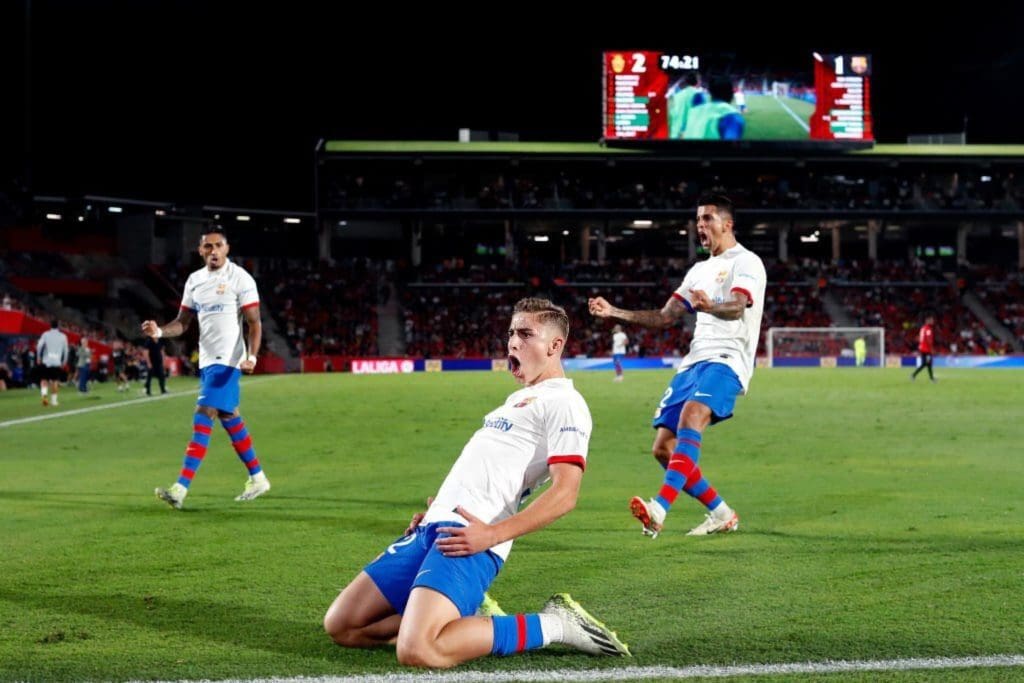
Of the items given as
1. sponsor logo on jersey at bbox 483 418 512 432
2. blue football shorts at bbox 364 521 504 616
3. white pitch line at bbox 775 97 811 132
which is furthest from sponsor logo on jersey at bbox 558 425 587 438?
white pitch line at bbox 775 97 811 132

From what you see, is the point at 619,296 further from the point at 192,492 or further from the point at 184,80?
the point at 192,492

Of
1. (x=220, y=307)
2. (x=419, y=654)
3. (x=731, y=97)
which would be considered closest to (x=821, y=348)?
(x=731, y=97)

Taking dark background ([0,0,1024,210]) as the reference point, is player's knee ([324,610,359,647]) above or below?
below

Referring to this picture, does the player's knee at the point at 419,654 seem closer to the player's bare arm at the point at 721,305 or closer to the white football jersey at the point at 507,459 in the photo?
the white football jersey at the point at 507,459

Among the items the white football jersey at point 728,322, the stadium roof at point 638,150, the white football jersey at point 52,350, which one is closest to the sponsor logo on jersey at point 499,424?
the white football jersey at point 728,322

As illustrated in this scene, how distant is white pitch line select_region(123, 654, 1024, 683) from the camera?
14.3 feet

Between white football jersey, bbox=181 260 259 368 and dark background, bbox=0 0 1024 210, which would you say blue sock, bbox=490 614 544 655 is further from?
dark background, bbox=0 0 1024 210

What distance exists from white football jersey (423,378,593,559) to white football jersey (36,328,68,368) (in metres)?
22.9

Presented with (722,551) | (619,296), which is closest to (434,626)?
(722,551)

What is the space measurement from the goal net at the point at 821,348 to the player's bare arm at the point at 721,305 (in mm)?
46523

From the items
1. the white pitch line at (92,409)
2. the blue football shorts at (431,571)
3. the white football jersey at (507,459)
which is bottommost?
the white pitch line at (92,409)

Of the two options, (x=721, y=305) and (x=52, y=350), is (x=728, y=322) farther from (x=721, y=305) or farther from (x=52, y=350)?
(x=52, y=350)

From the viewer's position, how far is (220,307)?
10031 millimetres

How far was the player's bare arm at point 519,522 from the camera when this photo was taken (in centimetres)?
425
